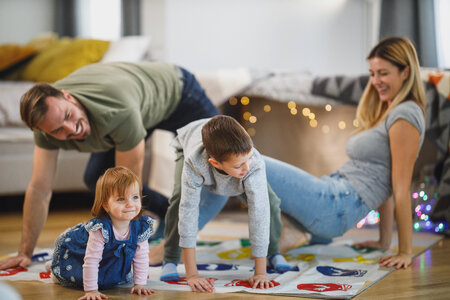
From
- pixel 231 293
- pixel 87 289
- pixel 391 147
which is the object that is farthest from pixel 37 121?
pixel 391 147

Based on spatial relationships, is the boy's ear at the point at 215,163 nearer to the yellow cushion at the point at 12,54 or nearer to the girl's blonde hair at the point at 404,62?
the girl's blonde hair at the point at 404,62

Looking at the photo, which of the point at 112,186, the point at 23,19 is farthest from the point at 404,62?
the point at 23,19

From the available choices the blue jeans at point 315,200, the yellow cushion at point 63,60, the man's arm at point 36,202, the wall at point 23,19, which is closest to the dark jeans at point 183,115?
the man's arm at point 36,202

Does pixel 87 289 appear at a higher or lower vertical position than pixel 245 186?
lower

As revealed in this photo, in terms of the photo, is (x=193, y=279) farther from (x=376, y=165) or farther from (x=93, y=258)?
(x=376, y=165)

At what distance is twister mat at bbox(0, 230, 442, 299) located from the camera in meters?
1.58

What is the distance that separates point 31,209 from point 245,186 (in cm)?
71

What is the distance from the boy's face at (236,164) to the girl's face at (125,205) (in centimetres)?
21

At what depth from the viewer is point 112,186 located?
150 centimetres

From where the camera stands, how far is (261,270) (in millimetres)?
1611

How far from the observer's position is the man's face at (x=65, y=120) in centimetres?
165

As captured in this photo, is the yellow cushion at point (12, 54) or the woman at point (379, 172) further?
the yellow cushion at point (12, 54)

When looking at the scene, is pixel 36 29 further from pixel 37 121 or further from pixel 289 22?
pixel 37 121

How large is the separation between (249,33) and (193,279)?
339 cm
